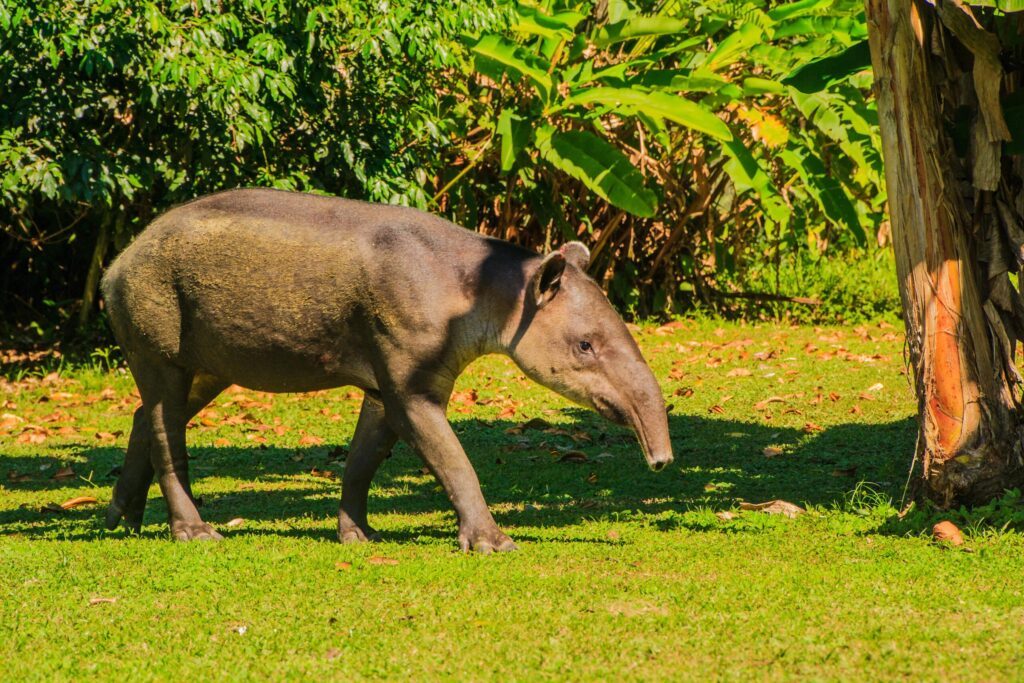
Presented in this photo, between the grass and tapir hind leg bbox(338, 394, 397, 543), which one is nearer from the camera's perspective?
the grass

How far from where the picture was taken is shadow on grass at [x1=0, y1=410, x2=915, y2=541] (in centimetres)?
815

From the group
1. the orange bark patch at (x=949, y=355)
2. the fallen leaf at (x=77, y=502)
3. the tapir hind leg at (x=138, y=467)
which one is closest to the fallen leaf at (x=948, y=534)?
the orange bark patch at (x=949, y=355)

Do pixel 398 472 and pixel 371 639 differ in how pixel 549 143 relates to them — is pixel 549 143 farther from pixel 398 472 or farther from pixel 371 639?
pixel 371 639

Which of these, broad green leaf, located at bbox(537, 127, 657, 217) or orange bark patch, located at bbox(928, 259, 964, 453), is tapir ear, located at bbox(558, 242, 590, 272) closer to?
orange bark patch, located at bbox(928, 259, 964, 453)

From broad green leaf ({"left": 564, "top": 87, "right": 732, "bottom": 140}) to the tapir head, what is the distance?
6.46m

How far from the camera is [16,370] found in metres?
14.2

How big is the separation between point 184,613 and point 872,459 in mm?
5518

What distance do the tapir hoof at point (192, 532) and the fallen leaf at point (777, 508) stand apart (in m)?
3.06

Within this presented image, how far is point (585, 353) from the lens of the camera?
6.75 m

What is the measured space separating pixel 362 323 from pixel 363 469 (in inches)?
35.0

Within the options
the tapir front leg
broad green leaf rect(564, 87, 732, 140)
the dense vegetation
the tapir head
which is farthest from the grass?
broad green leaf rect(564, 87, 732, 140)

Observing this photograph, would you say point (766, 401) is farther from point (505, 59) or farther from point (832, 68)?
point (832, 68)

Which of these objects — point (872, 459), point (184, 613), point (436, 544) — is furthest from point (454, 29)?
point (184, 613)

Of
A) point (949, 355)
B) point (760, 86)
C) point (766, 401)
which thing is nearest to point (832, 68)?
point (949, 355)
